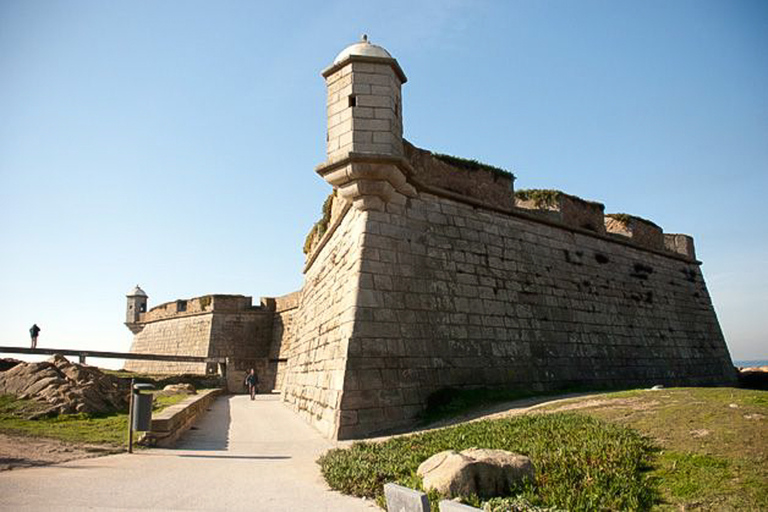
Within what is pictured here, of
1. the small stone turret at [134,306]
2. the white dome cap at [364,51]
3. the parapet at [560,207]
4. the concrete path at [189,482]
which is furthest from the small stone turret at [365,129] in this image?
the small stone turret at [134,306]

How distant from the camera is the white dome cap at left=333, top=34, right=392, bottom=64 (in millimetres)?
10709

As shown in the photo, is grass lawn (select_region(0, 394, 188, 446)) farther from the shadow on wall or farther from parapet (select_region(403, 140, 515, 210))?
parapet (select_region(403, 140, 515, 210))

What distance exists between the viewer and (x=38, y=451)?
23.4 feet

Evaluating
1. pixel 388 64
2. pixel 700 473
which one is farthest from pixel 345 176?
pixel 700 473

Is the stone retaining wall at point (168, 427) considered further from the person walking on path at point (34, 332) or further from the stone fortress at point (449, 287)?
the person walking on path at point (34, 332)

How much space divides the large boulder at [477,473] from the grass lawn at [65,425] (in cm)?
564

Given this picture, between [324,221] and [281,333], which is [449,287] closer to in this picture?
[324,221]

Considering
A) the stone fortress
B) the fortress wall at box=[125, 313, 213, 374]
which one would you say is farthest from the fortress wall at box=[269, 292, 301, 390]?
the stone fortress

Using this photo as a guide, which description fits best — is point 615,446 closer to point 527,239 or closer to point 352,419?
point 352,419

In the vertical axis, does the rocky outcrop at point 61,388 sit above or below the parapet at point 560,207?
below

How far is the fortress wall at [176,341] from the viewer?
3033 cm

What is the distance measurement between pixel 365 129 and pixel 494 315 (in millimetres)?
5020

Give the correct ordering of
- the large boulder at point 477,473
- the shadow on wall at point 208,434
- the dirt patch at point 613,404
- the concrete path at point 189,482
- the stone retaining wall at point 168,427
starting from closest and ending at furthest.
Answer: the large boulder at point 477,473
the concrete path at point 189,482
the dirt patch at point 613,404
the stone retaining wall at point 168,427
the shadow on wall at point 208,434

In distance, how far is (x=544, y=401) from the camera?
9.59m
